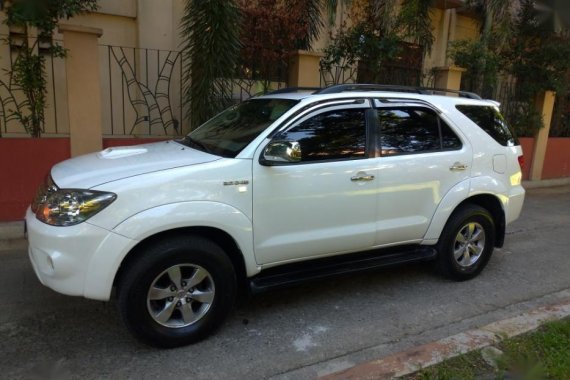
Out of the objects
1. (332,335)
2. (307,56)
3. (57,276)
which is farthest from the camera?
(307,56)

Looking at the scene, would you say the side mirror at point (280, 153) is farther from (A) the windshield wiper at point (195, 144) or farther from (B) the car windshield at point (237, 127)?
(A) the windshield wiper at point (195, 144)

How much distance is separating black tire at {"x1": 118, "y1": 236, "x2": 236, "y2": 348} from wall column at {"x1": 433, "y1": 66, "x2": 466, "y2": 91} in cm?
744

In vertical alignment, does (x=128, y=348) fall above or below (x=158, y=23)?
below

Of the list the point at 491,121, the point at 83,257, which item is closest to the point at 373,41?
the point at 491,121

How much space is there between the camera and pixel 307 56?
300 inches

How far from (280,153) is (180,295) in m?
1.24

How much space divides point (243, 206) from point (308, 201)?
547mm

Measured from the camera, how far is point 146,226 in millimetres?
3107

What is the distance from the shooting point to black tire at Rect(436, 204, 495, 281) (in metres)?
4.62

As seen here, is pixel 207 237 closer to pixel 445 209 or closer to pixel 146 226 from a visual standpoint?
pixel 146 226

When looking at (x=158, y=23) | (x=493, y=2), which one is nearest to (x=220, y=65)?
(x=158, y=23)

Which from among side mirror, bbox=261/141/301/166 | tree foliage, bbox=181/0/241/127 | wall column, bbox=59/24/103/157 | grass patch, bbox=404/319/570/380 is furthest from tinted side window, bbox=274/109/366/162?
wall column, bbox=59/24/103/157

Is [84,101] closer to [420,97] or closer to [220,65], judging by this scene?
[220,65]

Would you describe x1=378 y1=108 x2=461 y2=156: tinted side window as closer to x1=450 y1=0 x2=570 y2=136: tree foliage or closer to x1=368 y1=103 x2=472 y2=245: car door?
x1=368 y1=103 x2=472 y2=245: car door
